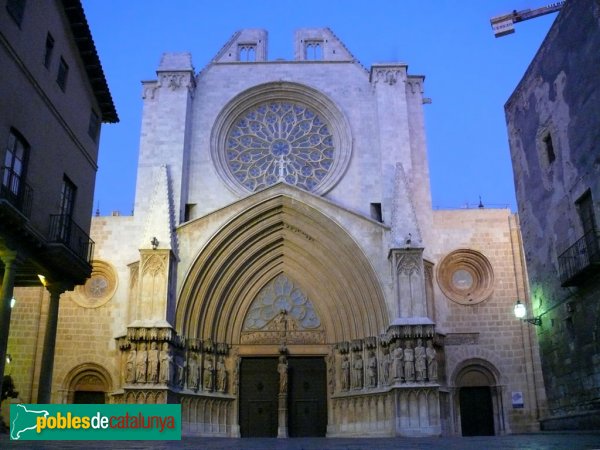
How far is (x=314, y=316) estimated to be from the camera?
61.7ft

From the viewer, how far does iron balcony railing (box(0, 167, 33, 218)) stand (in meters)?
10.6

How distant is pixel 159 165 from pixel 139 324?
529cm

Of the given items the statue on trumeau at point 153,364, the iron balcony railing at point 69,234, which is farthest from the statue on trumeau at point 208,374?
the iron balcony railing at point 69,234

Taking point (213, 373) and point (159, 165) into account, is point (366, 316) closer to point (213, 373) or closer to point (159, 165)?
point (213, 373)

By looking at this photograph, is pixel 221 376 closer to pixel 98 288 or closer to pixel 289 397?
pixel 289 397

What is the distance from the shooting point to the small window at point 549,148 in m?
14.7

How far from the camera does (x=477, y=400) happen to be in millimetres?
18391

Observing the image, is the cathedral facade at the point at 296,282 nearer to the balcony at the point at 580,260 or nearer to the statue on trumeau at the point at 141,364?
the statue on trumeau at the point at 141,364

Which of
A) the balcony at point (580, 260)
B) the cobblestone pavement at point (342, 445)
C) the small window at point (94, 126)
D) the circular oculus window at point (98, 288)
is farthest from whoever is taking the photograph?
the circular oculus window at point (98, 288)

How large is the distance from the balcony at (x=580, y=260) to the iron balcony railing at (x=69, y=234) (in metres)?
9.83

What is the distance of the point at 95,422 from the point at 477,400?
503 inches

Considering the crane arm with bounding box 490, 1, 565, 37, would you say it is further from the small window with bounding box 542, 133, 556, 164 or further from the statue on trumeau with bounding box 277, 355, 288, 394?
the statue on trumeau with bounding box 277, 355, 288, 394

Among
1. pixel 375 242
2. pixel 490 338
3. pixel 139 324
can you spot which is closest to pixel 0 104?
pixel 139 324

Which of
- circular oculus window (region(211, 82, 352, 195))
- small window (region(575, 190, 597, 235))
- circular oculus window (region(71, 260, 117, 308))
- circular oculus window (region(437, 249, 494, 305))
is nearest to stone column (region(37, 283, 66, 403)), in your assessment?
circular oculus window (region(71, 260, 117, 308))
